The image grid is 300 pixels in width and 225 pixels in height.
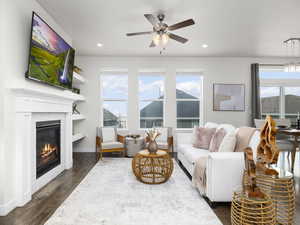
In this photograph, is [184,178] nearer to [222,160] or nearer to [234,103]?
[222,160]

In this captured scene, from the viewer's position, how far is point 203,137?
3729 millimetres

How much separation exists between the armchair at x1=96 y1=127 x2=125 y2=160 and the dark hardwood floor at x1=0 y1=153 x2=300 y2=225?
3.04ft

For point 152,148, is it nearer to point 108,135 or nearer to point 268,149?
point 268,149

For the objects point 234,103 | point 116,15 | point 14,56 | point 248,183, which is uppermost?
point 116,15

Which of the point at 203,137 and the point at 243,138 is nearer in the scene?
the point at 243,138

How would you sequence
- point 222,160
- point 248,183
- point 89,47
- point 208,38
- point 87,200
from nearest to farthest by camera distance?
point 248,183, point 222,160, point 87,200, point 208,38, point 89,47

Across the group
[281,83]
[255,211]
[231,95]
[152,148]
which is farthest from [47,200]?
[281,83]

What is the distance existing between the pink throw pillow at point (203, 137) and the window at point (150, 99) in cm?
194

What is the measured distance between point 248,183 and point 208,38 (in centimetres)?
336

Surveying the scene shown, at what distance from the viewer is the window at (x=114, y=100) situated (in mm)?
5637

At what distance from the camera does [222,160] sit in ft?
7.50

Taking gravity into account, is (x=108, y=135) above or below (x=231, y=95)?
below

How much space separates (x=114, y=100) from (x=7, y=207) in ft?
12.5

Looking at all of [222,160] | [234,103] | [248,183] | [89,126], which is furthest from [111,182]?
[234,103]
